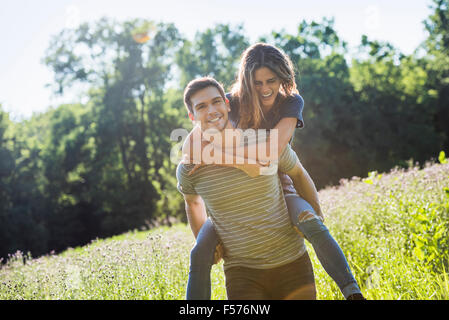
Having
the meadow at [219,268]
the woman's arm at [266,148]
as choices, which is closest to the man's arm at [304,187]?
the woman's arm at [266,148]

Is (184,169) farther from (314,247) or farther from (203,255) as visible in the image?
(314,247)

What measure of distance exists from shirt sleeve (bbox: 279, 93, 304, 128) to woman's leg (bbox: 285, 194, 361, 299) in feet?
1.97

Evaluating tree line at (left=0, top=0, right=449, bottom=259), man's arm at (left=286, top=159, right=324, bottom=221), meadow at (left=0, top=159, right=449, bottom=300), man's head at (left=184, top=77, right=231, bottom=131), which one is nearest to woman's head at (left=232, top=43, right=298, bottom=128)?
man's head at (left=184, top=77, right=231, bottom=131)

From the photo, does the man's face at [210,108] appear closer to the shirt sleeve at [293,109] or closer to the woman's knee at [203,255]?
the shirt sleeve at [293,109]

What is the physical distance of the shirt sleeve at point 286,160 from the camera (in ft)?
7.54

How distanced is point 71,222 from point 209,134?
2356cm

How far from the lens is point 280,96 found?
269 centimetres

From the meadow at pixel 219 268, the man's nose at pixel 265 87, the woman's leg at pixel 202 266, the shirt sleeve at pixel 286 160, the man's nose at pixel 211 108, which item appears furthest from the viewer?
the meadow at pixel 219 268

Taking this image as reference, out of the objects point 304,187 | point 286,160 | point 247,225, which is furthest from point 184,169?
point 304,187

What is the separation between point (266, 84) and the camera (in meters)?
2.54

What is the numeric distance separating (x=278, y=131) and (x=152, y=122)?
25193mm

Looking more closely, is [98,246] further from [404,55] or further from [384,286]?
[404,55]

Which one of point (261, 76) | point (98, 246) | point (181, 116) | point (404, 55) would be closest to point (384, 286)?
point (261, 76)
